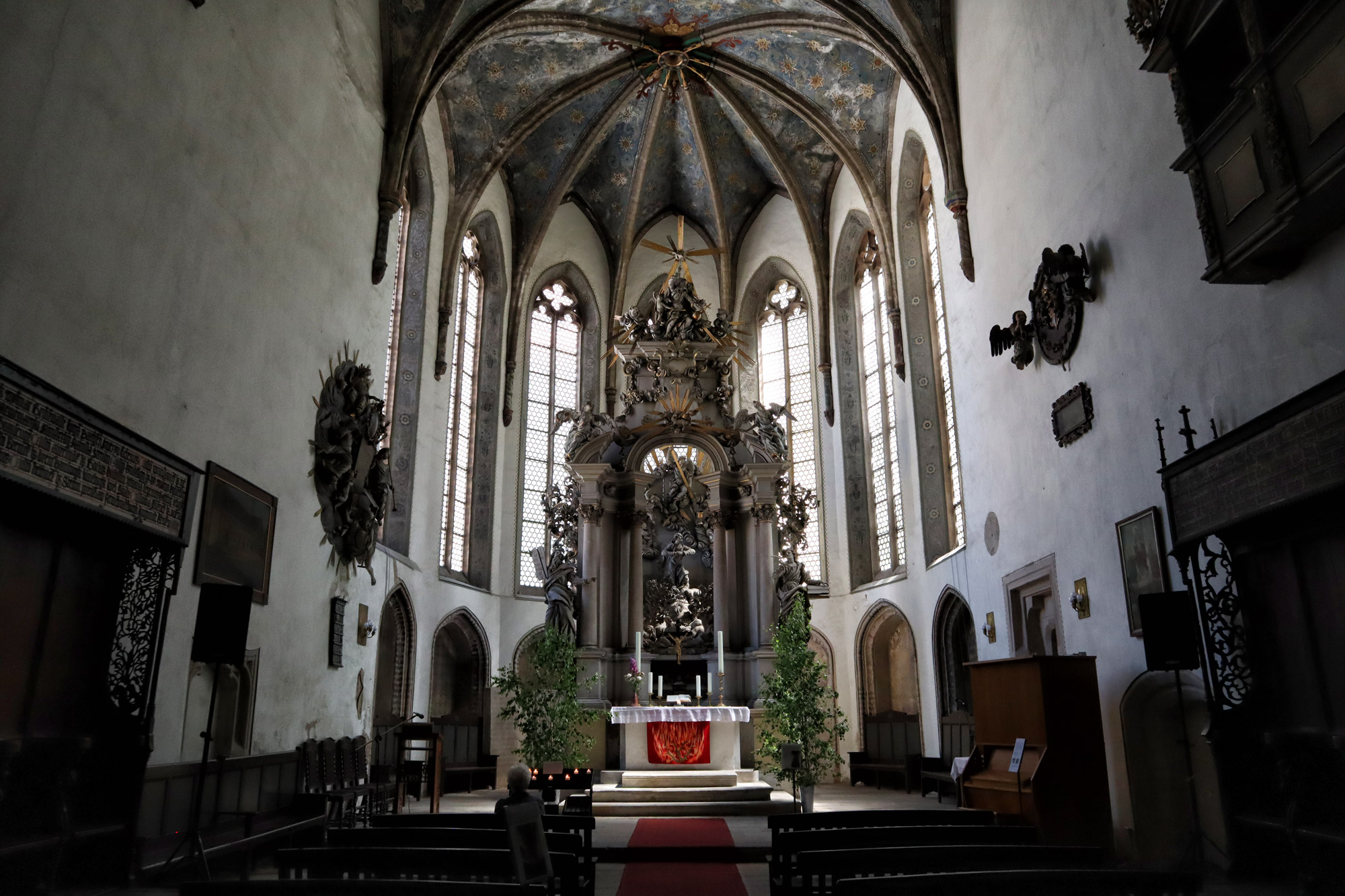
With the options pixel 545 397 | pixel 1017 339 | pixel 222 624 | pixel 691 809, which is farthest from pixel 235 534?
pixel 545 397

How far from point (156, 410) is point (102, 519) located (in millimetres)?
1350

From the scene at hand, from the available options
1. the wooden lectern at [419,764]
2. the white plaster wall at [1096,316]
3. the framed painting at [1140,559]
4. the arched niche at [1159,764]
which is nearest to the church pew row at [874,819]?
the framed painting at [1140,559]

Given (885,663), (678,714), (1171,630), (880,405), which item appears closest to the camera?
(1171,630)

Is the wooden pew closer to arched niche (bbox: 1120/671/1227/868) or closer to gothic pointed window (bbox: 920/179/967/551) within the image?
arched niche (bbox: 1120/671/1227/868)

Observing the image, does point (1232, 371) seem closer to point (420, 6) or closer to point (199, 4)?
point (199, 4)

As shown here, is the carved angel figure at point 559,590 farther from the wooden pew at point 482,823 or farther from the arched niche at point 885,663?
the wooden pew at point 482,823

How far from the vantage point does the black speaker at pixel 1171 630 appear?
659cm

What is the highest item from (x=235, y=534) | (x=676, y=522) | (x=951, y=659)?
(x=676, y=522)

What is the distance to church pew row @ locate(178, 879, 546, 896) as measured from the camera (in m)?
3.74

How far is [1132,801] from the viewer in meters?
8.30

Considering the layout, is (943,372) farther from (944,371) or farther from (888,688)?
(888,688)

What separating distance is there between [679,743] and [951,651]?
453cm

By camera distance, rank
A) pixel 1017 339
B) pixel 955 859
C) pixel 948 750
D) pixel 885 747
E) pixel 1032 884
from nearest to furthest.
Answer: pixel 1032 884 < pixel 955 859 < pixel 1017 339 < pixel 948 750 < pixel 885 747

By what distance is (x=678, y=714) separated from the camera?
43.2 ft
